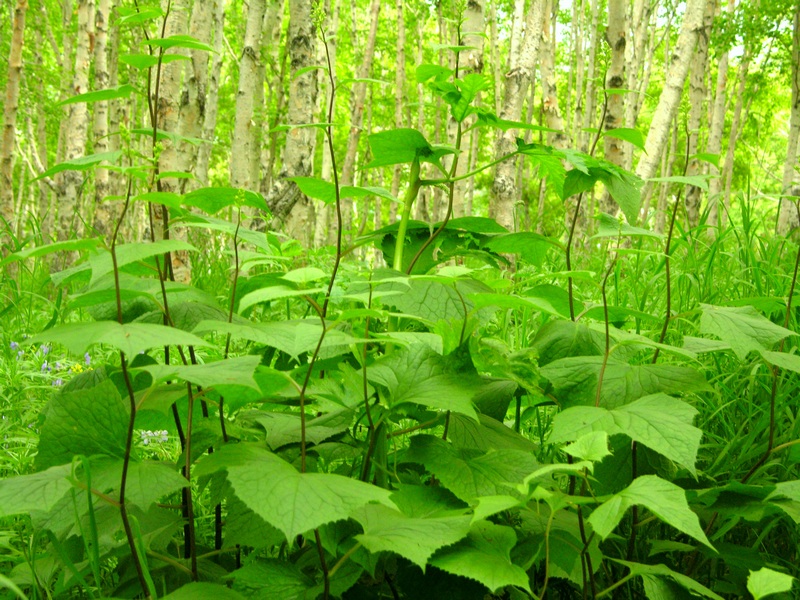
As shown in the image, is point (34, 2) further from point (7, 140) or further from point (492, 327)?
point (492, 327)

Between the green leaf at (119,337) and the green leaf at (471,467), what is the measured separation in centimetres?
55

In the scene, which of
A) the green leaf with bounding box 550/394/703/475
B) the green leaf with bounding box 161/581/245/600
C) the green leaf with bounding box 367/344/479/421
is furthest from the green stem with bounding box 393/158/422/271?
the green leaf with bounding box 161/581/245/600

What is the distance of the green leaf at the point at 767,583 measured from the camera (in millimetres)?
948

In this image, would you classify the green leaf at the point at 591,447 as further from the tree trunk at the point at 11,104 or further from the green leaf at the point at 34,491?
the tree trunk at the point at 11,104

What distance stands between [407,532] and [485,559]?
0.14 metres

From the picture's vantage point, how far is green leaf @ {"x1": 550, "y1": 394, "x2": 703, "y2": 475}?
111 centimetres

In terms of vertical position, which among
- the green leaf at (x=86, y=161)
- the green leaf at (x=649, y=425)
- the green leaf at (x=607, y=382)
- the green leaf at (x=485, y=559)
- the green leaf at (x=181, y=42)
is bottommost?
the green leaf at (x=485, y=559)

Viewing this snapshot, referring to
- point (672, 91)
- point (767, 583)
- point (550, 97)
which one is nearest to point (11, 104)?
point (550, 97)

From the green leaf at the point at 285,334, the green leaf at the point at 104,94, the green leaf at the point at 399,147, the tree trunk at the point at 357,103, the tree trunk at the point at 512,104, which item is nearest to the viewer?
the green leaf at the point at 285,334

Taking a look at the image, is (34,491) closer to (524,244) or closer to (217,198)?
(217,198)

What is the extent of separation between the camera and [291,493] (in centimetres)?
95

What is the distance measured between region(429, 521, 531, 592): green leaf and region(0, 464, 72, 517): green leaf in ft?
1.92

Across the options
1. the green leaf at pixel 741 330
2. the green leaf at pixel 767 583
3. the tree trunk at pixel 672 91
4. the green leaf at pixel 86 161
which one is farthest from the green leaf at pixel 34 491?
the tree trunk at pixel 672 91

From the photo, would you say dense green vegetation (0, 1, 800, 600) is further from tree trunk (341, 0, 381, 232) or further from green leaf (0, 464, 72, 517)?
tree trunk (341, 0, 381, 232)
